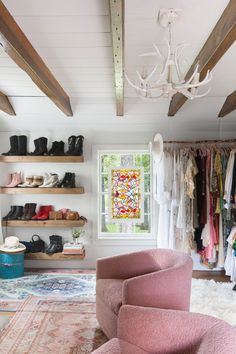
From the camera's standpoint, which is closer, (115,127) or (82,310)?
(82,310)

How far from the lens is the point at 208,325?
1.59m

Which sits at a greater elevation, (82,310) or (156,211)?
(156,211)

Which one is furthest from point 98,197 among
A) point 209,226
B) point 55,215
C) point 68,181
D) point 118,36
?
point 118,36

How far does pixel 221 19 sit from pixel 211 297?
9.31 feet

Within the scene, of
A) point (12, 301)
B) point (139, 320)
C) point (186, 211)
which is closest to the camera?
point (139, 320)

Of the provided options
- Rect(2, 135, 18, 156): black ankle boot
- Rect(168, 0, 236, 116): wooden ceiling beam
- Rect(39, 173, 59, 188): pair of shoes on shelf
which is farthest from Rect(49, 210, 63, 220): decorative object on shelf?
Rect(168, 0, 236, 116): wooden ceiling beam

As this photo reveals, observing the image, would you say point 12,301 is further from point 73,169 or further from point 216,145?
point 216,145

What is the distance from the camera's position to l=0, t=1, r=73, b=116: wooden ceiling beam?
75.0 inches

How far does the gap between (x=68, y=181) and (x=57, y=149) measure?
0.47m

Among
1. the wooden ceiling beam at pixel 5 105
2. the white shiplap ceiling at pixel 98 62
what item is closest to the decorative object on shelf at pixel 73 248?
the white shiplap ceiling at pixel 98 62

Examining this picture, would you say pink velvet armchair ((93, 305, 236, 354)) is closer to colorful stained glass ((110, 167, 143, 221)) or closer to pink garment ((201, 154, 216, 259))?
pink garment ((201, 154, 216, 259))

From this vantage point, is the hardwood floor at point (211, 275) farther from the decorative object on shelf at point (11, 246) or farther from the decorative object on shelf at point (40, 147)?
the decorative object on shelf at point (40, 147)

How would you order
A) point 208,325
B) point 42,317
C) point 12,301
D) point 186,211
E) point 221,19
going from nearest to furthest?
point 208,325, point 221,19, point 42,317, point 12,301, point 186,211

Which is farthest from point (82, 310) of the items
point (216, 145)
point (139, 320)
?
point (216, 145)
